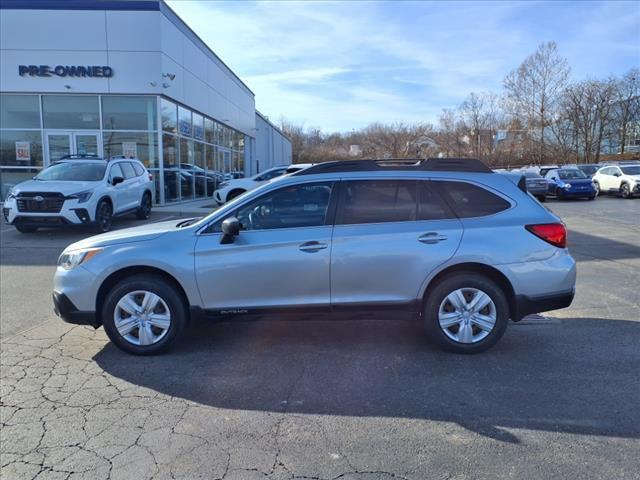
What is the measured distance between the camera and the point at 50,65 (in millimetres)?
17891

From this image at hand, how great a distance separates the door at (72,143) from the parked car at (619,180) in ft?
78.9

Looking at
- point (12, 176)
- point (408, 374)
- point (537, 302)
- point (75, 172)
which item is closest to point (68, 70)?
point (12, 176)

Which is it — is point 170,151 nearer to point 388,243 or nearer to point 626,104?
point 388,243

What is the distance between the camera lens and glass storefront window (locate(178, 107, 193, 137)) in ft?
68.4

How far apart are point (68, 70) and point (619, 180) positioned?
2550 centimetres

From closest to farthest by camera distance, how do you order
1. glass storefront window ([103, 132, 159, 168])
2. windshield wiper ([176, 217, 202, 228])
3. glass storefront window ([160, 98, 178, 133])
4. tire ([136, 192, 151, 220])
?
windshield wiper ([176, 217, 202, 228]) → tire ([136, 192, 151, 220]) → glass storefront window ([103, 132, 159, 168]) → glass storefront window ([160, 98, 178, 133])

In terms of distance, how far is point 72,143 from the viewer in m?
18.5

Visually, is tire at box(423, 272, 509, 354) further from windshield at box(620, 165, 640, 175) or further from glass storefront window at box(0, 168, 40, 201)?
windshield at box(620, 165, 640, 175)

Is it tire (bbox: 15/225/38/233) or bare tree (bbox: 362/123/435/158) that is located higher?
bare tree (bbox: 362/123/435/158)

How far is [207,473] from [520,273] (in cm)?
305

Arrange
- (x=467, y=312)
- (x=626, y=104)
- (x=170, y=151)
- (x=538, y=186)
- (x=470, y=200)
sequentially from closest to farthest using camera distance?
(x=467, y=312)
(x=470, y=200)
(x=170, y=151)
(x=538, y=186)
(x=626, y=104)

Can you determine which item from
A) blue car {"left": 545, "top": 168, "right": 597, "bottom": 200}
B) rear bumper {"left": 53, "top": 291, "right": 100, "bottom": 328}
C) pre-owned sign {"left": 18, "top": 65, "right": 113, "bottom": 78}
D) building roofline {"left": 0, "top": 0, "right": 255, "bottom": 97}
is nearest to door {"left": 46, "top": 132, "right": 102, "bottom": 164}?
pre-owned sign {"left": 18, "top": 65, "right": 113, "bottom": 78}

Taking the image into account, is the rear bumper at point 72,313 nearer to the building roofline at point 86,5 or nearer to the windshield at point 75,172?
the windshield at point 75,172

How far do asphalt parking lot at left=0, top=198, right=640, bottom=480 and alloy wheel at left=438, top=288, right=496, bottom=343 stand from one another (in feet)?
0.84
